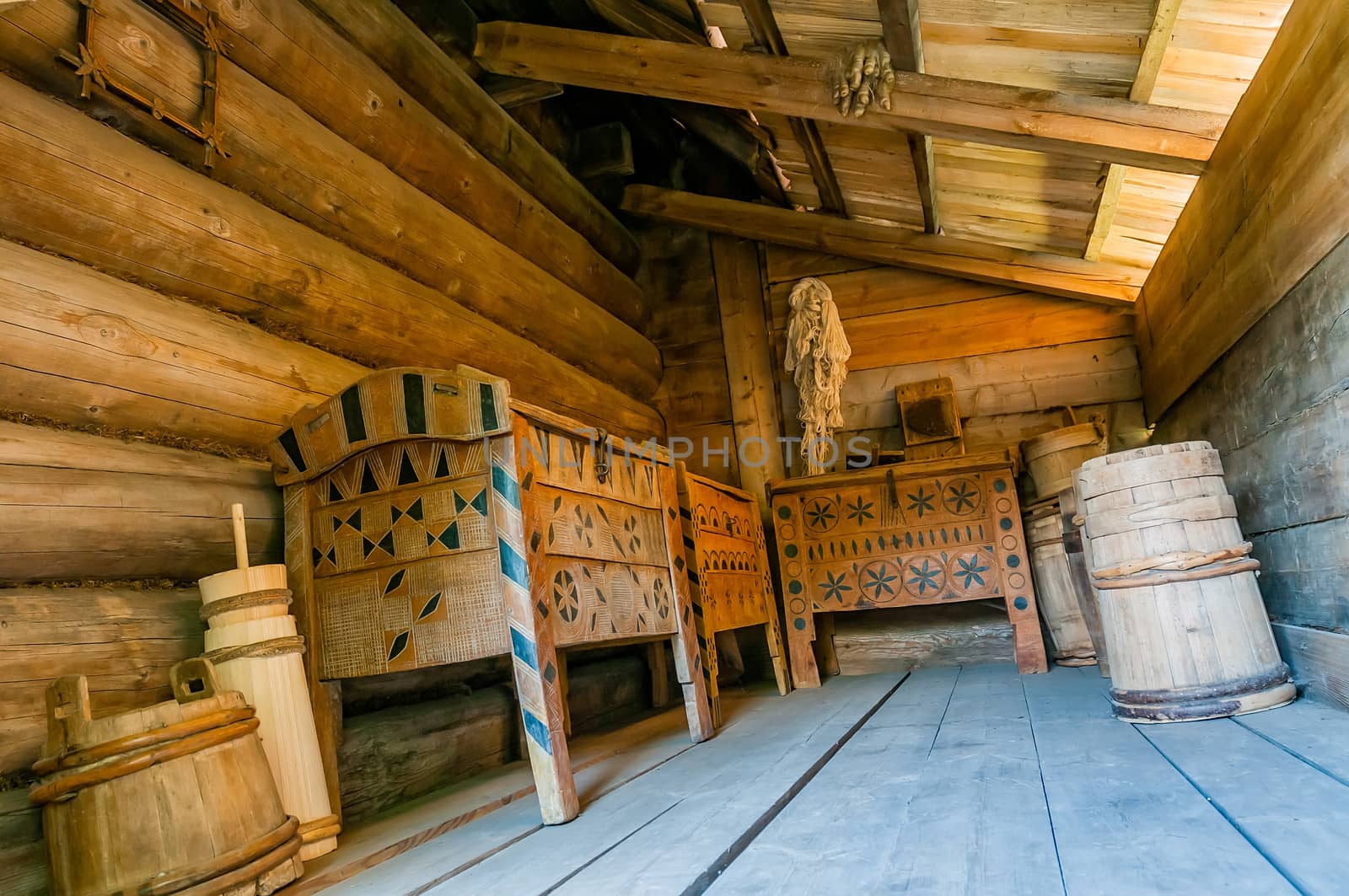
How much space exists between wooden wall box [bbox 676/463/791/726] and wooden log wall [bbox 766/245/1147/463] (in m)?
1.33

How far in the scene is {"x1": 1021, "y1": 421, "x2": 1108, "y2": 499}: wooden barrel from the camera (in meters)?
3.93

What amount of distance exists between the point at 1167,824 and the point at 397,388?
1.79 m

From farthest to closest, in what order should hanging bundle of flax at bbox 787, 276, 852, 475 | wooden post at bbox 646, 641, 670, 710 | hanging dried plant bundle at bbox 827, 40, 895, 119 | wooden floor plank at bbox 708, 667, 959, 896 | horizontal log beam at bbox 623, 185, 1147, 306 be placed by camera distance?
1. hanging bundle of flax at bbox 787, 276, 852, 475
2. horizontal log beam at bbox 623, 185, 1147, 306
3. wooden post at bbox 646, 641, 670, 710
4. hanging dried plant bundle at bbox 827, 40, 895, 119
5. wooden floor plank at bbox 708, 667, 959, 896

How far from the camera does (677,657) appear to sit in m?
2.91

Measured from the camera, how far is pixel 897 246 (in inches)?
191

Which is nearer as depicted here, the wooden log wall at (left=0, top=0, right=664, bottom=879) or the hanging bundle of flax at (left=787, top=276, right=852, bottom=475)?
the wooden log wall at (left=0, top=0, right=664, bottom=879)

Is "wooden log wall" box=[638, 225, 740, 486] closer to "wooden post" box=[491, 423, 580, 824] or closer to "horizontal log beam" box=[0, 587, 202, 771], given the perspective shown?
"wooden post" box=[491, 423, 580, 824]

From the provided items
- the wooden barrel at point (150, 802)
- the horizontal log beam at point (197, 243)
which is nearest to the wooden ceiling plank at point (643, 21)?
the horizontal log beam at point (197, 243)

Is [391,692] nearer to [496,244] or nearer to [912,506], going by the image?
[496,244]

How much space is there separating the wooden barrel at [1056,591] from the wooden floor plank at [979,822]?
152 cm

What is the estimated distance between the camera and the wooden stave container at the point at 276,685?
184 cm

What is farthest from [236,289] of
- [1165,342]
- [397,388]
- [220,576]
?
[1165,342]

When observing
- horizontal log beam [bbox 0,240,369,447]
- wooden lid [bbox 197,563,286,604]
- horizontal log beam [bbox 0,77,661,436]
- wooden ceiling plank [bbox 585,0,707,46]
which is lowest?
wooden lid [bbox 197,563,286,604]

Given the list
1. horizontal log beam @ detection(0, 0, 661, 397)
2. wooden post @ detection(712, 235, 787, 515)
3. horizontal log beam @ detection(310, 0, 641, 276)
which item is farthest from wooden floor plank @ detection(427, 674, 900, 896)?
horizontal log beam @ detection(310, 0, 641, 276)
